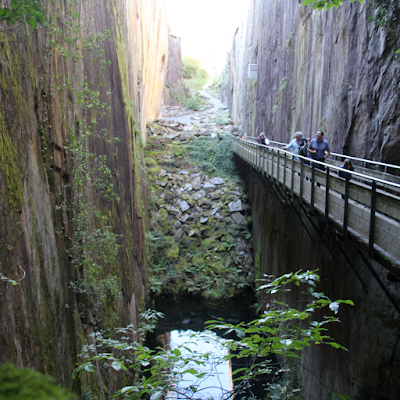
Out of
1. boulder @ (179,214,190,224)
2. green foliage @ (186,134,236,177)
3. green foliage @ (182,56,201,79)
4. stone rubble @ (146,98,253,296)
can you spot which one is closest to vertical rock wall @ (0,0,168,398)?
stone rubble @ (146,98,253,296)

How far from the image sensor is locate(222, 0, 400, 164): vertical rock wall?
23.1 feet

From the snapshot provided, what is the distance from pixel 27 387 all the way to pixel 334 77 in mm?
10803

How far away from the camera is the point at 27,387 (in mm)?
659

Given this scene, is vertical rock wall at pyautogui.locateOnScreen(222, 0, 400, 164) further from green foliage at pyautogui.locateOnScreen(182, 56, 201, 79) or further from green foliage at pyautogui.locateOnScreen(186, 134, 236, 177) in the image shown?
green foliage at pyautogui.locateOnScreen(182, 56, 201, 79)

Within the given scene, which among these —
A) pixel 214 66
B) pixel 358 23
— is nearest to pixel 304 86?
pixel 358 23

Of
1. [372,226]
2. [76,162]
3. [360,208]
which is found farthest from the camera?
[76,162]

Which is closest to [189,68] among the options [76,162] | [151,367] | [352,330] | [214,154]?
[214,154]

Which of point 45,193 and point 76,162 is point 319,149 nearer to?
point 76,162

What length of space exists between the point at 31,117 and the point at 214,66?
64.9 m

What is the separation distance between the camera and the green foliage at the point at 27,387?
2.05 feet

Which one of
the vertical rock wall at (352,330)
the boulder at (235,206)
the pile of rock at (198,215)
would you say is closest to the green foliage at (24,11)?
the vertical rock wall at (352,330)

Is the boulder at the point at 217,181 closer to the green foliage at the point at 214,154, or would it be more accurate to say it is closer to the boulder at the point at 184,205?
the green foliage at the point at 214,154

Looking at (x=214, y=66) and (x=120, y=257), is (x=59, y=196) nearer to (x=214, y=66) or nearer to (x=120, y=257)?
(x=120, y=257)

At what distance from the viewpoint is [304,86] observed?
13.1 meters
